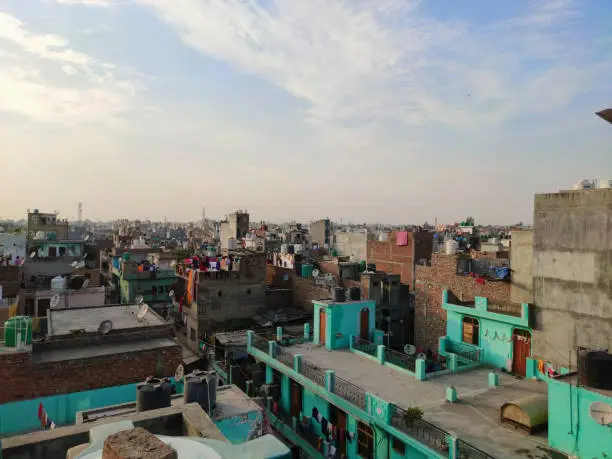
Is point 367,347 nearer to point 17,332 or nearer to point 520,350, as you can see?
point 520,350

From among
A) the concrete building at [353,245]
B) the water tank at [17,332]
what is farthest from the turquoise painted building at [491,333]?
the concrete building at [353,245]

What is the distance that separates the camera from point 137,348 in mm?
14664

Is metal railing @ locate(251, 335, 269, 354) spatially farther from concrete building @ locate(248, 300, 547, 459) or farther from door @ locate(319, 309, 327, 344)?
door @ locate(319, 309, 327, 344)

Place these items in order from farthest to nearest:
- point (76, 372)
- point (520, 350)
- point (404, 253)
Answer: point (404, 253) < point (520, 350) < point (76, 372)

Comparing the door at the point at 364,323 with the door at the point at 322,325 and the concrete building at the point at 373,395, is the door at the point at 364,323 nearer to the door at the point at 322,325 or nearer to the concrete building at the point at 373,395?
the concrete building at the point at 373,395

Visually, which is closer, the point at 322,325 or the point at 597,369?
the point at 597,369

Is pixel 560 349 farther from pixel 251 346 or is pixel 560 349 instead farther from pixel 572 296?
pixel 251 346

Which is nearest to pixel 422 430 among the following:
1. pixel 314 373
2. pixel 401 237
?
pixel 314 373

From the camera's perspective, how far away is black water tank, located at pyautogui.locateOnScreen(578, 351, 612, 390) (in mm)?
11273

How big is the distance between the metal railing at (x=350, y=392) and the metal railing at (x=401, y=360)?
401cm

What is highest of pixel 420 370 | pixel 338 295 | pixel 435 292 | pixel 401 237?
pixel 401 237

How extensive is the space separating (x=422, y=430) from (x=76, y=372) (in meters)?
10.4

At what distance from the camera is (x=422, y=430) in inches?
515

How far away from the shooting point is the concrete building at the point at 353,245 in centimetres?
6341
